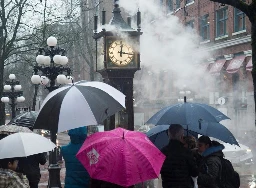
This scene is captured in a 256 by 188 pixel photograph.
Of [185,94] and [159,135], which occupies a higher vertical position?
[185,94]

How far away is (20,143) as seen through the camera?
464 cm

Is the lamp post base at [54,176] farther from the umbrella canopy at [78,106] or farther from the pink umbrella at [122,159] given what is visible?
the pink umbrella at [122,159]

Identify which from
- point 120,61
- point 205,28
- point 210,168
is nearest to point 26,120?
point 120,61

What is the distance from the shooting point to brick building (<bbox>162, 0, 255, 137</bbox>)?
29.7m

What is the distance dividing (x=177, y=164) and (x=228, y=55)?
28.7 m

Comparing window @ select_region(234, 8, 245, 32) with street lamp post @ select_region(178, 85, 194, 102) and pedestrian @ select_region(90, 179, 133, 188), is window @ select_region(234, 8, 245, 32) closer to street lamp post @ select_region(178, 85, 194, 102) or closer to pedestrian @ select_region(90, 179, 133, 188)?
street lamp post @ select_region(178, 85, 194, 102)

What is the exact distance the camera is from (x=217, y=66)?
32.7 meters

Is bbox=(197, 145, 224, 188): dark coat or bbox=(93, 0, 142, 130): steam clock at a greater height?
bbox=(93, 0, 142, 130): steam clock

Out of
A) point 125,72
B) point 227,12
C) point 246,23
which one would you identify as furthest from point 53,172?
point 227,12

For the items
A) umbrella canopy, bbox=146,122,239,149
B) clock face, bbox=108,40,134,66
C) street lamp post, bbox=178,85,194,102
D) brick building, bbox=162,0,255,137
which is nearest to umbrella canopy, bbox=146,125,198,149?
umbrella canopy, bbox=146,122,239,149

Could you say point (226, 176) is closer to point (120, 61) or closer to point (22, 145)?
point (22, 145)

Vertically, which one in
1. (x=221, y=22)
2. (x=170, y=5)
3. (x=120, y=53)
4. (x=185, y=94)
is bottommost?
(x=185, y=94)

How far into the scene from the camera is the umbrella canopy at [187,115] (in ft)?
19.1

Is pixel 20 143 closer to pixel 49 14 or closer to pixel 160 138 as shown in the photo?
pixel 160 138
